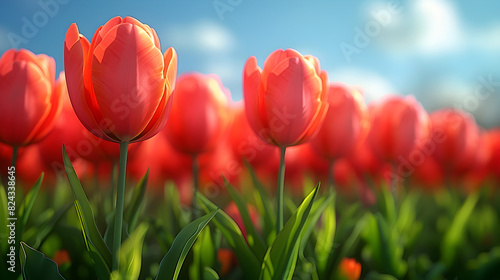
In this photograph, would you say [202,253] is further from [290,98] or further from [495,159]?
[495,159]

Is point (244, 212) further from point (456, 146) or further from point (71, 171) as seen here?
point (456, 146)

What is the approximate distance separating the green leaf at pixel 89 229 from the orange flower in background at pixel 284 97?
17cm

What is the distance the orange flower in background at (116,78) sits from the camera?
11.9 inches

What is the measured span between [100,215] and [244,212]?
203 mm

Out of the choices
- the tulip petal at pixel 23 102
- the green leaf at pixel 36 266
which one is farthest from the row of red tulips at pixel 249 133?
the green leaf at pixel 36 266

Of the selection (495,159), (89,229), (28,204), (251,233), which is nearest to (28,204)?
(28,204)

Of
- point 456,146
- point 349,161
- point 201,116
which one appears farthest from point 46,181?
point 456,146

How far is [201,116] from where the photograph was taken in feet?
1.73

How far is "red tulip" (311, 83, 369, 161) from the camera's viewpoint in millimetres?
598

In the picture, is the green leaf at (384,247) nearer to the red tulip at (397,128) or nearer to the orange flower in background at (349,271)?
the orange flower in background at (349,271)

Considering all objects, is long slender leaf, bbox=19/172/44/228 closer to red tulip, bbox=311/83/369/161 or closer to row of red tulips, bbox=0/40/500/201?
row of red tulips, bbox=0/40/500/201

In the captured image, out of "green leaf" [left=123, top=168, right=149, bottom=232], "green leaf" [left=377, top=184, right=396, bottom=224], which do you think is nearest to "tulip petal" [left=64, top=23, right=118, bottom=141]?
"green leaf" [left=123, top=168, right=149, bottom=232]

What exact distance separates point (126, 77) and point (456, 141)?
2.43 feet

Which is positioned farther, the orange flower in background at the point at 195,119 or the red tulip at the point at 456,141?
the red tulip at the point at 456,141
